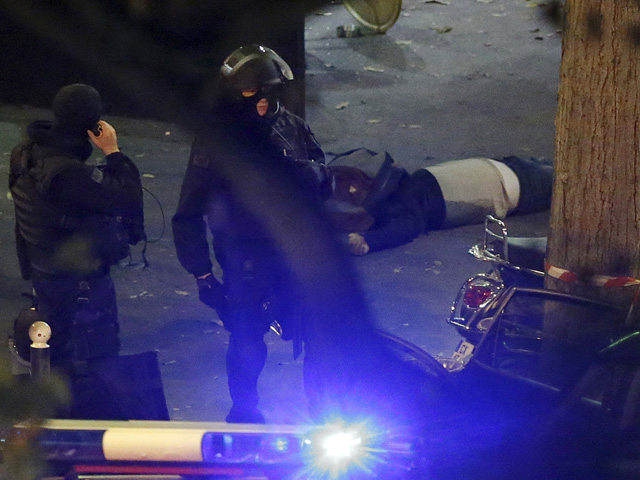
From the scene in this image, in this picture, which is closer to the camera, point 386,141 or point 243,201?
point 243,201

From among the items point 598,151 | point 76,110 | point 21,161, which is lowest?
point 21,161

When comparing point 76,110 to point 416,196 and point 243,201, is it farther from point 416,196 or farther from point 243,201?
point 416,196

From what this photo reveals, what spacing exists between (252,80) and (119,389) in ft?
5.19

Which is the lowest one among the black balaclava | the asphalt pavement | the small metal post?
the asphalt pavement

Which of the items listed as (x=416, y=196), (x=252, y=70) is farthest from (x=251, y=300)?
(x=416, y=196)

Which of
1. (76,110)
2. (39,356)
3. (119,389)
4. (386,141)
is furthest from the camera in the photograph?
(386,141)

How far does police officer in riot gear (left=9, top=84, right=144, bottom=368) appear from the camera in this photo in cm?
425

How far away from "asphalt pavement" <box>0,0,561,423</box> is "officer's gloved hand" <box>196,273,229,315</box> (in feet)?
2.42

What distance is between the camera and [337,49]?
14906mm

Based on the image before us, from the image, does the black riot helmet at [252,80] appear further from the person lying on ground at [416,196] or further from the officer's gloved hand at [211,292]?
the person lying on ground at [416,196]

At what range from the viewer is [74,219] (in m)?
4.33

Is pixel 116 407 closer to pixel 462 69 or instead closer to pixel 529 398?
pixel 529 398

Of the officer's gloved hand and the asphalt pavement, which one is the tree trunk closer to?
the asphalt pavement

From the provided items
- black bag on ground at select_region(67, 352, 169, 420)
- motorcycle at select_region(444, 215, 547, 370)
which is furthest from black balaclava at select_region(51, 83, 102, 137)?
motorcycle at select_region(444, 215, 547, 370)
